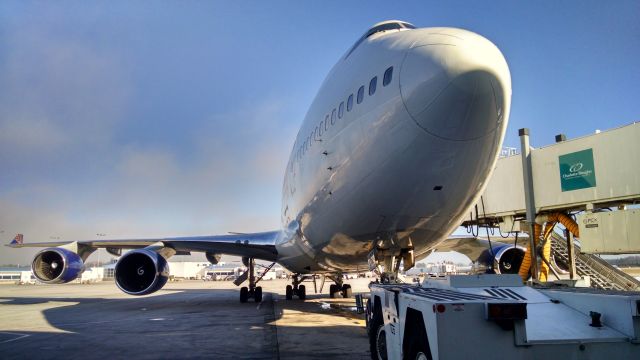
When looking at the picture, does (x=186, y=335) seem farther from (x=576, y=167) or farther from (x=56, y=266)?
(x=56, y=266)

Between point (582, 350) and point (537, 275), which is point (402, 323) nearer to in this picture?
point (582, 350)

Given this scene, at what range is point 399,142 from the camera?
202 inches

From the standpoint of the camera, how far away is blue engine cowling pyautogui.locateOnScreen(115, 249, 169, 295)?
39.9 ft

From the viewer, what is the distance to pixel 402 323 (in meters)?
4.07

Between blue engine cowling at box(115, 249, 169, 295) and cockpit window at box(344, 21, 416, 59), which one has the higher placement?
cockpit window at box(344, 21, 416, 59)

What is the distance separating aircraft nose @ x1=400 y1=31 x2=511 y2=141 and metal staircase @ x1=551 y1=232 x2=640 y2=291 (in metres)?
7.36

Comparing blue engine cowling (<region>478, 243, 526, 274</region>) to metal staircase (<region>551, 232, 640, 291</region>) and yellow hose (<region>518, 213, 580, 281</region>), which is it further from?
metal staircase (<region>551, 232, 640, 291</region>)

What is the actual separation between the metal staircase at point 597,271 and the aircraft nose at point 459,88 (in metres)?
7.36

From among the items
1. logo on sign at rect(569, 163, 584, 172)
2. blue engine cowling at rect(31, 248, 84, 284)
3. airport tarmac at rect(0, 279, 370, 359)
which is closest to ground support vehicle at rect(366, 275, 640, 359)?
airport tarmac at rect(0, 279, 370, 359)

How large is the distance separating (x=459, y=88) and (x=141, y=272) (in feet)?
35.3

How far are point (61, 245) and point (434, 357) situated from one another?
1666 centimetres

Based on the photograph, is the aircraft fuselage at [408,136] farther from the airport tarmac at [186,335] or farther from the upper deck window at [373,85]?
the airport tarmac at [186,335]

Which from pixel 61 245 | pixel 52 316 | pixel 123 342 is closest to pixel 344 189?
pixel 123 342

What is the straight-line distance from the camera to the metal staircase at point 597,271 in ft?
34.4
